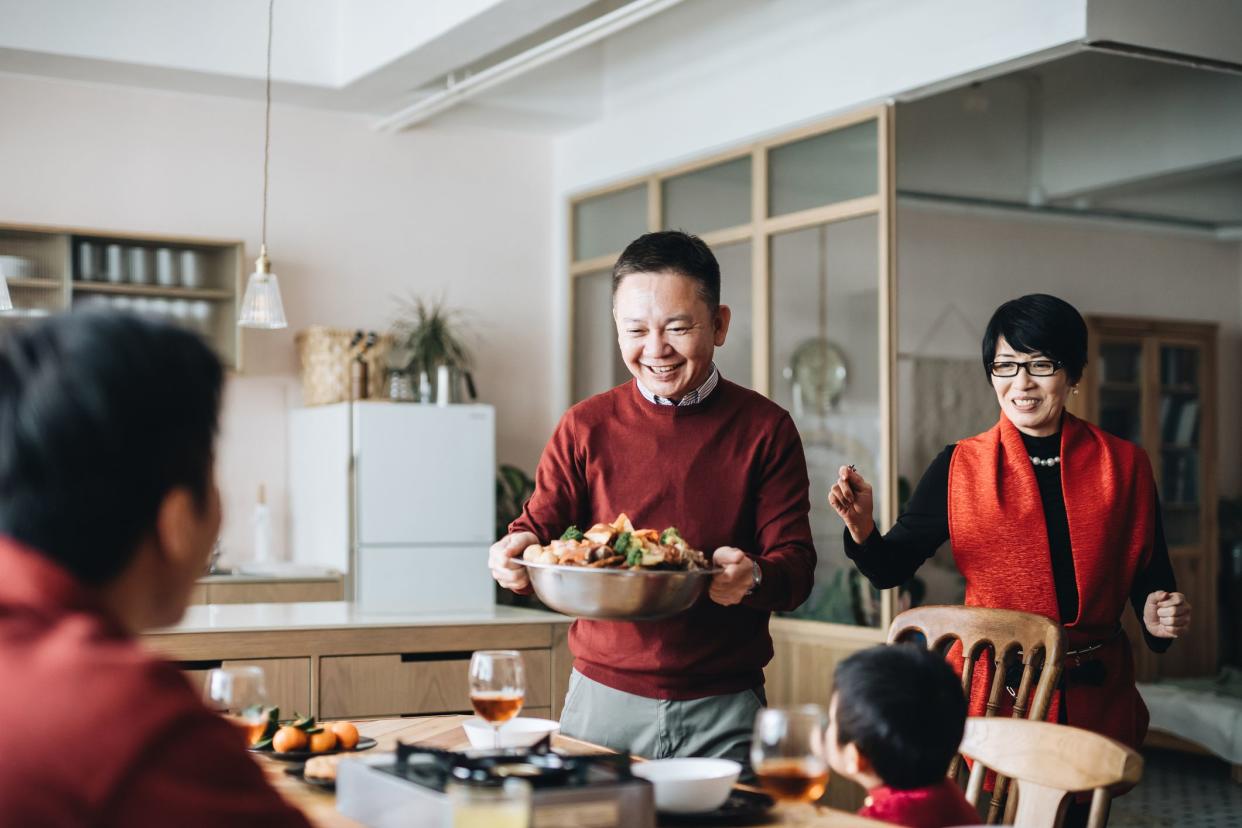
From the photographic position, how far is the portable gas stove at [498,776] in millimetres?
1291

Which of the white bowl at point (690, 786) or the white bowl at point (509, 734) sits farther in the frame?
the white bowl at point (509, 734)

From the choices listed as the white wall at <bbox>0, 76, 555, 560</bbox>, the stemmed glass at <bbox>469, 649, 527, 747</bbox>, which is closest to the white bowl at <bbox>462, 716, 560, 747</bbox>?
the stemmed glass at <bbox>469, 649, 527, 747</bbox>

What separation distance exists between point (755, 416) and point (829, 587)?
293 cm

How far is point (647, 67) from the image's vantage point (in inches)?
240

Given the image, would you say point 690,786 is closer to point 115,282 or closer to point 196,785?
point 196,785

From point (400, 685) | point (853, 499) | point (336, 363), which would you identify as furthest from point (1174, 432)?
point (853, 499)

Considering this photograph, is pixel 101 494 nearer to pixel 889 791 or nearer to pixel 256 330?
pixel 889 791

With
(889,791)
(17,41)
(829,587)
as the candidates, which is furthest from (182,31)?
(889,791)

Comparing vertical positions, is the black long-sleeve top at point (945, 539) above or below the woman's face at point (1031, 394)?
below

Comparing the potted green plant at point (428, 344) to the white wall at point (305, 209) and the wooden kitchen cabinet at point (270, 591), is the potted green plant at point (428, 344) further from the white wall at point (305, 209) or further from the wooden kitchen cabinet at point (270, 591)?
the wooden kitchen cabinet at point (270, 591)

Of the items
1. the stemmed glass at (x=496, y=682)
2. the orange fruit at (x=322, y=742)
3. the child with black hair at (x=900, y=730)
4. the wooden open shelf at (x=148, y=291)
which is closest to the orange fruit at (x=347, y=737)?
the orange fruit at (x=322, y=742)

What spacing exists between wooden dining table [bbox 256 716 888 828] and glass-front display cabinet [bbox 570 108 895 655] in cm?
286

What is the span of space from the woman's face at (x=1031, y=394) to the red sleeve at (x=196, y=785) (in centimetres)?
181

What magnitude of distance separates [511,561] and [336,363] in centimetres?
391
